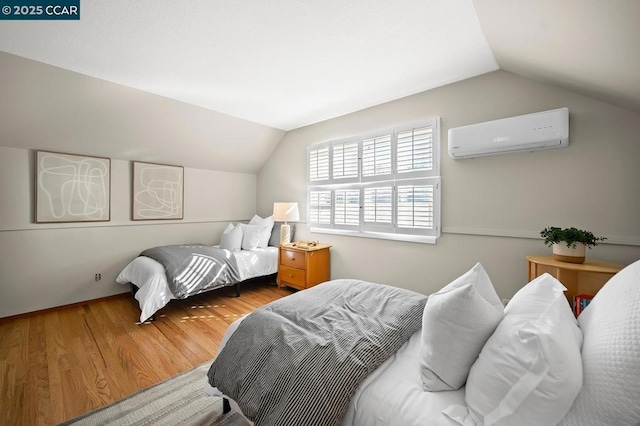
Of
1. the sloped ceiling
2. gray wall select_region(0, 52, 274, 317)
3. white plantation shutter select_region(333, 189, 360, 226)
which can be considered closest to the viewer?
the sloped ceiling

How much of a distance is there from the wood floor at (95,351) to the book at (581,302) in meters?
2.89

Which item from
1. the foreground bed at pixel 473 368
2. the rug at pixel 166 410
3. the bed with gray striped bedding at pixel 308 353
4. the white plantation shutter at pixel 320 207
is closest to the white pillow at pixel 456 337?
the foreground bed at pixel 473 368

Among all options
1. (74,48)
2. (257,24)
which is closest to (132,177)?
(74,48)

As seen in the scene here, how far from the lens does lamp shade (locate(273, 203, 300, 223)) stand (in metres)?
4.17

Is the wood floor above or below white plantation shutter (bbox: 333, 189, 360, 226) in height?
below

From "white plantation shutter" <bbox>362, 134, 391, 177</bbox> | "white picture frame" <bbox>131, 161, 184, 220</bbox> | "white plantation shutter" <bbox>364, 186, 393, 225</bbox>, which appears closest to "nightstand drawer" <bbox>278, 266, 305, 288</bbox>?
"white plantation shutter" <bbox>364, 186, 393, 225</bbox>

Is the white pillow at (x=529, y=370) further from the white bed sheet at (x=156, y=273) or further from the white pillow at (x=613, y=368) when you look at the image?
the white bed sheet at (x=156, y=273)

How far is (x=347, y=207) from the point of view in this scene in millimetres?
3807

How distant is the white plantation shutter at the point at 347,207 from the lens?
3719 millimetres

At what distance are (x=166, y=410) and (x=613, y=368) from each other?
7.24 feet

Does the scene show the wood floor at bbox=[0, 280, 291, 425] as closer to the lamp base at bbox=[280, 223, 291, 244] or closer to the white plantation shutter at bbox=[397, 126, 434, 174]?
the lamp base at bbox=[280, 223, 291, 244]

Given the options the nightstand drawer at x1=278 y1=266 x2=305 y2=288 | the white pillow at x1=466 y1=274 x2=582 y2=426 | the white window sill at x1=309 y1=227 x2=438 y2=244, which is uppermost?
the white window sill at x1=309 y1=227 x2=438 y2=244

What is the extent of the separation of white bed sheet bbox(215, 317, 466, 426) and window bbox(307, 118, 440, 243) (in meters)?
2.07

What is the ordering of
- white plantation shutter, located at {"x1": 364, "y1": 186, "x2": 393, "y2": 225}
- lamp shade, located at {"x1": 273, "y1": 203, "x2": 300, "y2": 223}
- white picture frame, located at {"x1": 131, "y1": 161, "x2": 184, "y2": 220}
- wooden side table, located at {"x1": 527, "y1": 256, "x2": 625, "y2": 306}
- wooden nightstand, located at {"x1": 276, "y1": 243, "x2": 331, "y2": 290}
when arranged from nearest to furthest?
1. wooden side table, located at {"x1": 527, "y1": 256, "x2": 625, "y2": 306}
2. white plantation shutter, located at {"x1": 364, "y1": 186, "x2": 393, "y2": 225}
3. wooden nightstand, located at {"x1": 276, "y1": 243, "x2": 331, "y2": 290}
4. white picture frame, located at {"x1": 131, "y1": 161, "x2": 184, "y2": 220}
5. lamp shade, located at {"x1": 273, "y1": 203, "x2": 300, "y2": 223}
